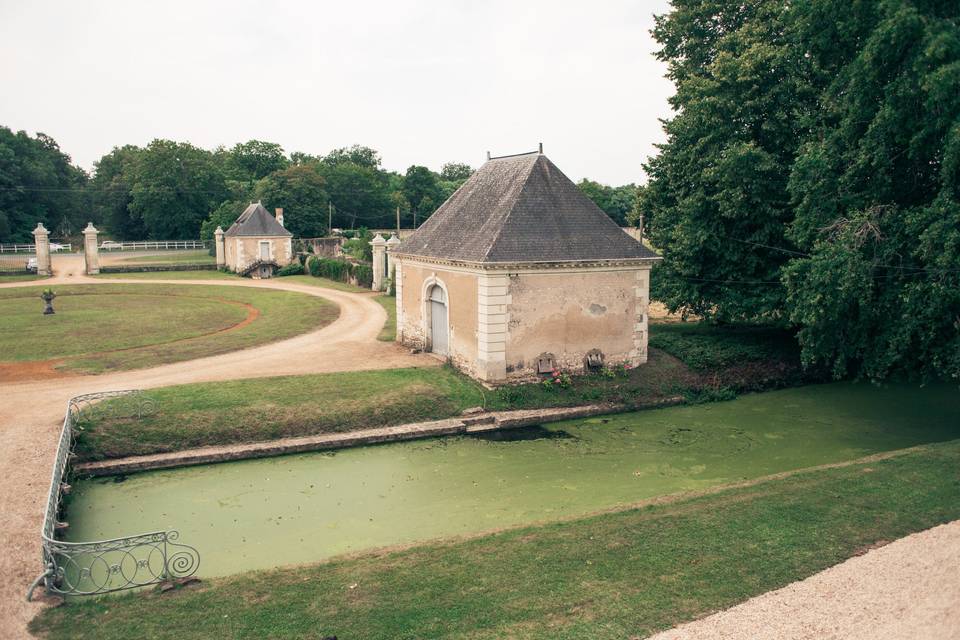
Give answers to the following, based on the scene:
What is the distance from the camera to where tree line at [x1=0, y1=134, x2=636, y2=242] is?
56.9 meters

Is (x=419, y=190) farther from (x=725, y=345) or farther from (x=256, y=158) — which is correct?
(x=725, y=345)

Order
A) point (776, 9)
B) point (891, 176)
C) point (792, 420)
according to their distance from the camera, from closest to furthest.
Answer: point (891, 176) → point (792, 420) → point (776, 9)

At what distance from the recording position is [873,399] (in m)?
17.8

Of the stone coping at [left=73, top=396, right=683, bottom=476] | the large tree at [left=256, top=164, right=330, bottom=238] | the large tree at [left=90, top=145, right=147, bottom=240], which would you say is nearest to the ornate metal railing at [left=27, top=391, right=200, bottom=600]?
the stone coping at [left=73, top=396, right=683, bottom=476]

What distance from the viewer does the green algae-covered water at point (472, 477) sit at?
10.6 metres

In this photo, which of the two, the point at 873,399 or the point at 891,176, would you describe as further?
the point at 873,399

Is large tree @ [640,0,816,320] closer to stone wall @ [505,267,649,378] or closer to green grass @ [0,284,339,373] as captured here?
stone wall @ [505,267,649,378]

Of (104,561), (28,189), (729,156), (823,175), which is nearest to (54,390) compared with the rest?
(104,561)

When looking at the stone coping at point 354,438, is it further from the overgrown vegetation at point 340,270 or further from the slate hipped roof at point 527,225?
the overgrown vegetation at point 340,270

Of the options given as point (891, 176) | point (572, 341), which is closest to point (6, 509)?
point (572, 341)

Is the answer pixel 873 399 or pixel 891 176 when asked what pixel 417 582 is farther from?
pixel 873 399

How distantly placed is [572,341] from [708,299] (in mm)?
5069

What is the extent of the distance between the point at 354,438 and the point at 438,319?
19.9ft

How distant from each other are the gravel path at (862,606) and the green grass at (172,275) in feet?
128
